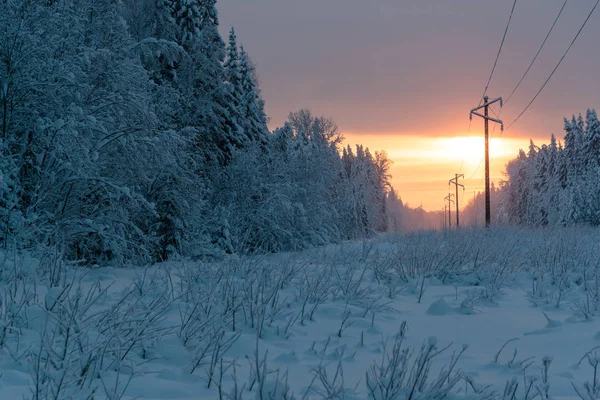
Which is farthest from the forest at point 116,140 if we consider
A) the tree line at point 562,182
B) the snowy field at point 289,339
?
the tree line at point 562,182

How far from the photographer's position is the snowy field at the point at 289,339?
288 centimetres

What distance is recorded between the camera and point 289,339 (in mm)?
4375

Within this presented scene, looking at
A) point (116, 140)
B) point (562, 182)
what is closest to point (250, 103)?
point (116, 140)

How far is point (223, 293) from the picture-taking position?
4719mm

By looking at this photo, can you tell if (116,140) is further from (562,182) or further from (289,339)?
(562,182)

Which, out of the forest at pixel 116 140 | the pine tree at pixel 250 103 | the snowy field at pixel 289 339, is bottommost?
the snowy field at pixel 289 339

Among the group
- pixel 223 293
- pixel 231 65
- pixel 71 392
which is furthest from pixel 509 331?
pixel 231 65

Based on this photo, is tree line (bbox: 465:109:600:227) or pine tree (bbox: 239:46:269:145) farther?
tree line (bbox: 465:109:600:227)

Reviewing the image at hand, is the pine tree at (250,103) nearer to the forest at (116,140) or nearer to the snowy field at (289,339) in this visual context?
the forest at (116,140)

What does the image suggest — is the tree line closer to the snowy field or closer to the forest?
the forest

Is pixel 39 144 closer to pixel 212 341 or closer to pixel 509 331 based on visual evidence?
pixel 212 341

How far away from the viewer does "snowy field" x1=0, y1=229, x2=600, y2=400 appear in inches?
113

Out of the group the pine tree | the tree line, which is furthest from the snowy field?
the tree line

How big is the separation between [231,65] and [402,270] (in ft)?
64.9
